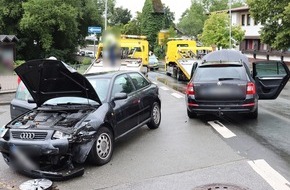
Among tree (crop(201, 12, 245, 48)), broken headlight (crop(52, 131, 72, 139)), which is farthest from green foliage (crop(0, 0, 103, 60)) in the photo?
broken headlight (crop(52, 131, 72, 139))

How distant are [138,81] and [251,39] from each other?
4481 centimetres

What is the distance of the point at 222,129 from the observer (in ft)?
30.0

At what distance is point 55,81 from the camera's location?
22.2 feet

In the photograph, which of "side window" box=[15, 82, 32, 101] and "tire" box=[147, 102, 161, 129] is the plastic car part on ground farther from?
"tire" box=[147, 102, 161, 129]

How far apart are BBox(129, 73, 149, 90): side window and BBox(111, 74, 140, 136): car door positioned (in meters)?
0.23

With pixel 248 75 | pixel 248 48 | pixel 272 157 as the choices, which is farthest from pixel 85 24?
pixel 272 157

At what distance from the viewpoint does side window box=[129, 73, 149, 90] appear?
341 inches

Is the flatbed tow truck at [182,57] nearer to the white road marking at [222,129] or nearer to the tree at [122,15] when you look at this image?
the white road marking at [222,129]

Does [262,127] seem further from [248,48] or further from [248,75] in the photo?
[248,48]

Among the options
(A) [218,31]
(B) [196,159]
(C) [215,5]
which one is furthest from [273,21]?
(C) [215,5]

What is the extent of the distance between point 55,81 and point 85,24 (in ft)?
126

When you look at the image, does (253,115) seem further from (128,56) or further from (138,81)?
(128,56)

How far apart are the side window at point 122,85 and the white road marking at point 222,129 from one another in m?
2.25

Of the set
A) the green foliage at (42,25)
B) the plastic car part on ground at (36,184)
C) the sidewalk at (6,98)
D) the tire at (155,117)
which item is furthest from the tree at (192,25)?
the plastic car part on ground at (36,184)
